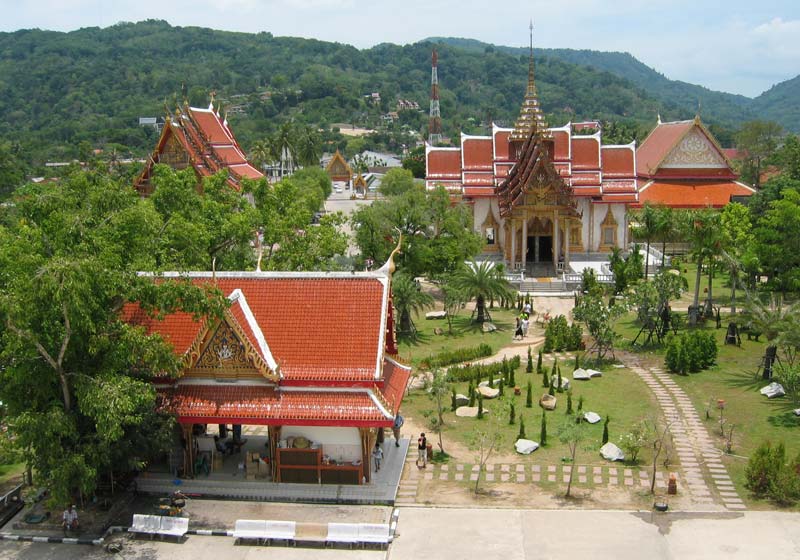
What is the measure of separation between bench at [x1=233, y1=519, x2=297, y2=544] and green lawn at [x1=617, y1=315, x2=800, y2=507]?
12.5m

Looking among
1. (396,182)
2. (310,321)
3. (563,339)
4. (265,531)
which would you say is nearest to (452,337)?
(563,339)

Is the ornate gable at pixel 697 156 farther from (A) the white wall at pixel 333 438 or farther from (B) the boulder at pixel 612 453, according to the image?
(A) the white wall at pixel 333 438

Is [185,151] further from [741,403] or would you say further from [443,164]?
[741,403]

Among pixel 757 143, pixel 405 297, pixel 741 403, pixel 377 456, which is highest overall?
pixel 757 143

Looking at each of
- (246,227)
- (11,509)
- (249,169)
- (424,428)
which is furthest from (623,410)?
(249,169)

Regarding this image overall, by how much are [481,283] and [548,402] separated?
12681mm

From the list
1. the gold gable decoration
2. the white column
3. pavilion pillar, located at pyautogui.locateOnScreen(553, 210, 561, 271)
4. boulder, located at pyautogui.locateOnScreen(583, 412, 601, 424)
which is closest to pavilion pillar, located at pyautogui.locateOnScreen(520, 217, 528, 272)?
the white column

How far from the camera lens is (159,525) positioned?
2197 cm

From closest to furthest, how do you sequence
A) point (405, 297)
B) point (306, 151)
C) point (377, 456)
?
1. point (377, 456)
2. point (405, 297)
3. point (306, 151)

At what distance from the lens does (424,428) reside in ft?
96.6

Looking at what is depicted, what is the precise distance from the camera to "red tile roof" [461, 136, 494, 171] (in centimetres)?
6156

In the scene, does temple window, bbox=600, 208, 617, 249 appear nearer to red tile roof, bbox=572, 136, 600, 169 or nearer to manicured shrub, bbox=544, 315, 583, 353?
red tile roof, bbox=572, 136, 600, 169

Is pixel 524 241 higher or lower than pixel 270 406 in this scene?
higher

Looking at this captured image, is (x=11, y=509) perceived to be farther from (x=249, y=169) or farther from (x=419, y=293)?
(x=249, y=169)
